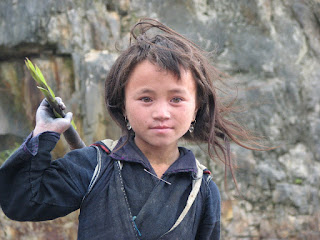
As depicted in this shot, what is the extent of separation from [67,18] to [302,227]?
2.57 meters

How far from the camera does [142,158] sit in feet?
5.08

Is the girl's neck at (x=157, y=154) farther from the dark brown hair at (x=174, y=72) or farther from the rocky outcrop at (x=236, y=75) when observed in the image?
the rocky outcrop at (x=236, y=75)

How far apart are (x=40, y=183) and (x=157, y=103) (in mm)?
471

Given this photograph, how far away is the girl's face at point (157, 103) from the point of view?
1461 mm

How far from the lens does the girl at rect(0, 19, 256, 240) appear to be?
52.8 inches

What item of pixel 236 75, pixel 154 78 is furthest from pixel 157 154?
pixel 236 75

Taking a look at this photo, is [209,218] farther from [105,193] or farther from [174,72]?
[174,72]

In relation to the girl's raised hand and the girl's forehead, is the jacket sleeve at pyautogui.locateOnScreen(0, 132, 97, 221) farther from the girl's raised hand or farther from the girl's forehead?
the girl's forehead

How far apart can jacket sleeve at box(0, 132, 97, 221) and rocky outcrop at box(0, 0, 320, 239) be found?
76.6 inches

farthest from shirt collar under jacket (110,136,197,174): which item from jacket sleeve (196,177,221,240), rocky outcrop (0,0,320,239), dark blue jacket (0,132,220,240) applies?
rocky outcrop (0,0,320,239)

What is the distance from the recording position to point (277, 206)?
3520 mm

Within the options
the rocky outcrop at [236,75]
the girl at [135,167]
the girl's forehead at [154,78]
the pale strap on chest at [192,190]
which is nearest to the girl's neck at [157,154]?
the girl at [135,167]

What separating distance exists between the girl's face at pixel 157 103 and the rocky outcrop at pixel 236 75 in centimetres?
188

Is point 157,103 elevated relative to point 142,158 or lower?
elevated
